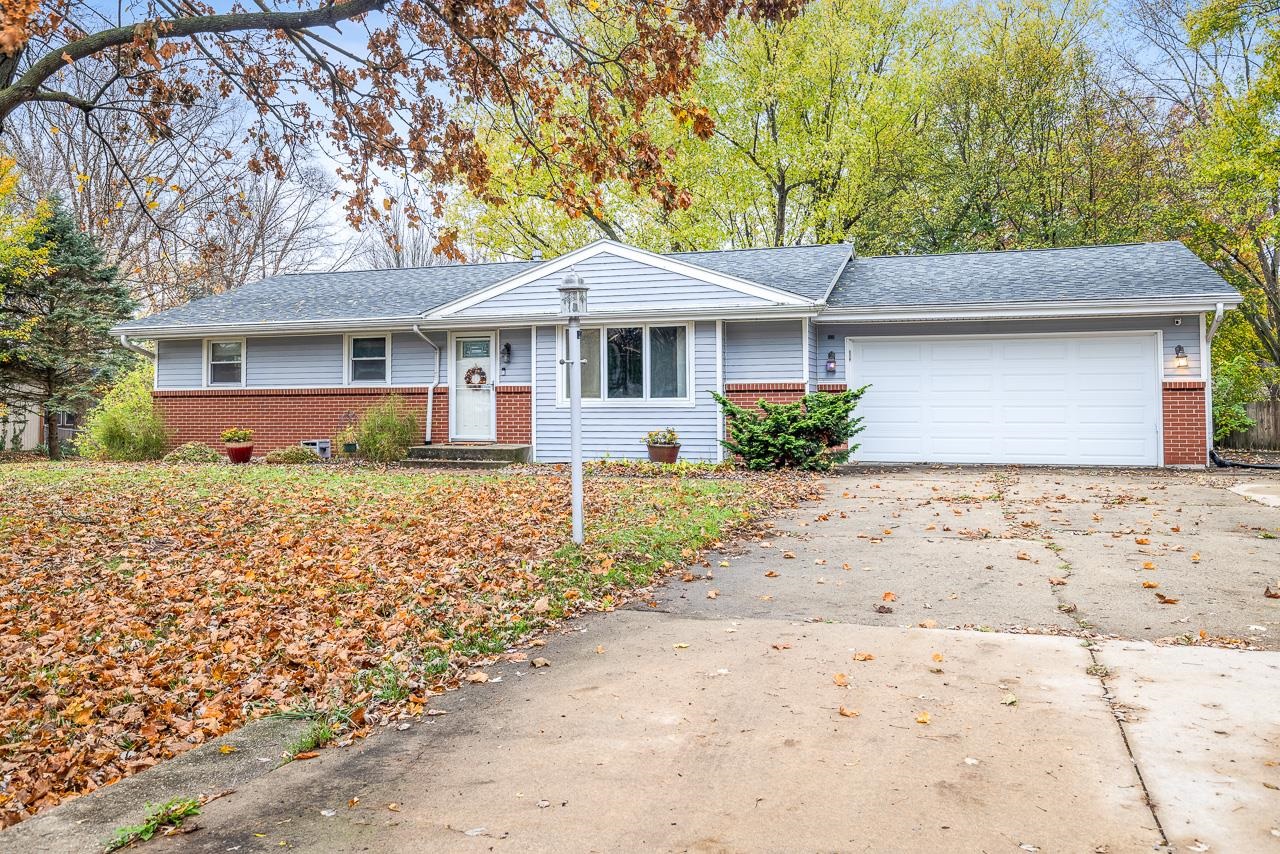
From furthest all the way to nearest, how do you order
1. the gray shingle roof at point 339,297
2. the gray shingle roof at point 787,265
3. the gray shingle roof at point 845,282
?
1. the gray shingle roof at point 339,297
2. the gray shingle roof at point 787,265
3. the gray shingle roof at point 845,282

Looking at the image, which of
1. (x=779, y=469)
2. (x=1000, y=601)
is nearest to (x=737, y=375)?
(x=779, y=469)

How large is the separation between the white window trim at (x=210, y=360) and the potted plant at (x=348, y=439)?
273 cm

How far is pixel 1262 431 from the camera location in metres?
17.7

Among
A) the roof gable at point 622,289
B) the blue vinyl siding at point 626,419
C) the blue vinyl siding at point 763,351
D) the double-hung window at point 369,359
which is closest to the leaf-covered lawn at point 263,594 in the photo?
the blue vinyl siding at point 626,419

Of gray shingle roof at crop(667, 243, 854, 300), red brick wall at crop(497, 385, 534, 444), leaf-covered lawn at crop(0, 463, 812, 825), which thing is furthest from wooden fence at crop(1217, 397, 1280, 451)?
red brick wall at crop(497, 385, 534, 444)

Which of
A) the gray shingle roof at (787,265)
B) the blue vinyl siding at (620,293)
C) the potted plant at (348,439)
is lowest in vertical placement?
the potted plant at (348,439)

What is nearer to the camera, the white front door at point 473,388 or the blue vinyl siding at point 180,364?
the white front door at point 473,388

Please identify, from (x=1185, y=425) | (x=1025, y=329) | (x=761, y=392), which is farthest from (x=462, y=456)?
(x=1185, y=425)

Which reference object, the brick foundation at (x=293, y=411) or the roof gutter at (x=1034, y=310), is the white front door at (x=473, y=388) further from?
the roof gutter at (x=1034, y=310)

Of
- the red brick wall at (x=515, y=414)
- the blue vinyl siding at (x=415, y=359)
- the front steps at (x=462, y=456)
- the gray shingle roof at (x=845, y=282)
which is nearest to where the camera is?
the gray shingle roof at (x=845, y=282)

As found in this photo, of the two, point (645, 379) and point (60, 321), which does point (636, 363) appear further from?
point (60, 321)

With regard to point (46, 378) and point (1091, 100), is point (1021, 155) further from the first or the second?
point (46, 378)

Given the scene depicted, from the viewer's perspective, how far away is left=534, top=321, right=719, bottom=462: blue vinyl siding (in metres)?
14.7

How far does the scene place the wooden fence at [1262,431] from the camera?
17.6 metres
